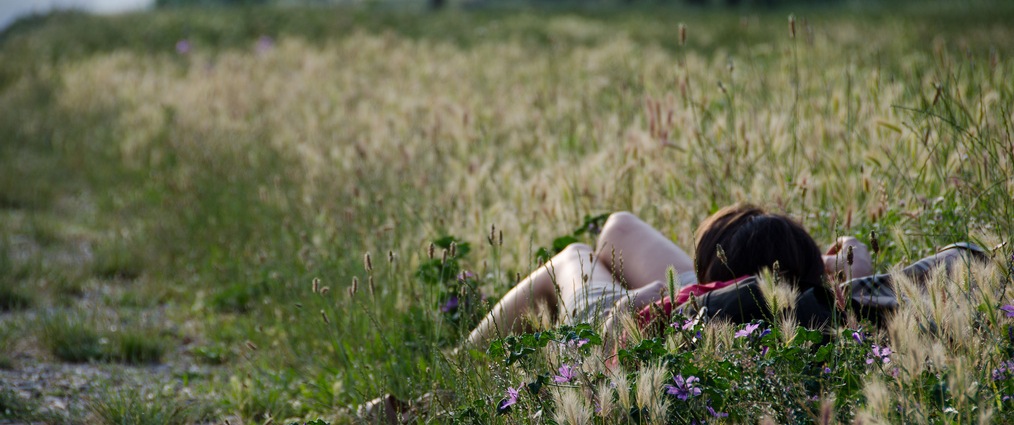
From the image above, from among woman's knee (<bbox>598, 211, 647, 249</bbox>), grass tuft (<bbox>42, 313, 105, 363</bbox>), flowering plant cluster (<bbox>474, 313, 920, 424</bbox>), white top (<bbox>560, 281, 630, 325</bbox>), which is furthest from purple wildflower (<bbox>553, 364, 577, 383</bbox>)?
grass tuft (<bbox>42, 313, 105, 363</bbox>)

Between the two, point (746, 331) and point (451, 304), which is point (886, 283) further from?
point (451, 304)

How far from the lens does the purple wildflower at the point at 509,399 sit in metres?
2.17

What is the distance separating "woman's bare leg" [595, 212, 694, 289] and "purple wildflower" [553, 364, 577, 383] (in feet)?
4.22

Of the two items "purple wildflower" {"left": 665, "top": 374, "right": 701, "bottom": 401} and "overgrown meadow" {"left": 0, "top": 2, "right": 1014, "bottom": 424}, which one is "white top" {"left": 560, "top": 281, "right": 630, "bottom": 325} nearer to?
"overgrown meadow" {"left": 0, "top": 2, "right": 1014, "bottom": 424}

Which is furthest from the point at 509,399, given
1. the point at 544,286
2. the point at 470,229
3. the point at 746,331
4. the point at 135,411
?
the point at 470,229

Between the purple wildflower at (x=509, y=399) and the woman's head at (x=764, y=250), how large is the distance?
93 centimetres

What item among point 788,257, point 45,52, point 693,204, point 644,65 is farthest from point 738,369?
point 45,52

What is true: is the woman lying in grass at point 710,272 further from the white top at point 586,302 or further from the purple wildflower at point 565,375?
the purple wildflower at point 565,375

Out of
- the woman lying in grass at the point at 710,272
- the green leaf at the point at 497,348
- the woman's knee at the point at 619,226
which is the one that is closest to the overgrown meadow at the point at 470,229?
the green leaf at the point at 497,348

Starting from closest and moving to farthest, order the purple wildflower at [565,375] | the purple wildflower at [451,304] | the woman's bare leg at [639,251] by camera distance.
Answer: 1. the purple wildflower at [565,375]
2. the woman's bare leg at [639,251]
3. the purple wildflower at [451,304]

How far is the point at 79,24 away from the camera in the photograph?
18.3 m

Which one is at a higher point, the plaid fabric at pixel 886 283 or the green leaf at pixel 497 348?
the green leaf at pixel 497 348

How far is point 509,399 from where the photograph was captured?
2.22 meters

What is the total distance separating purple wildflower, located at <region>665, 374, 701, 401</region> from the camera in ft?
6.66
